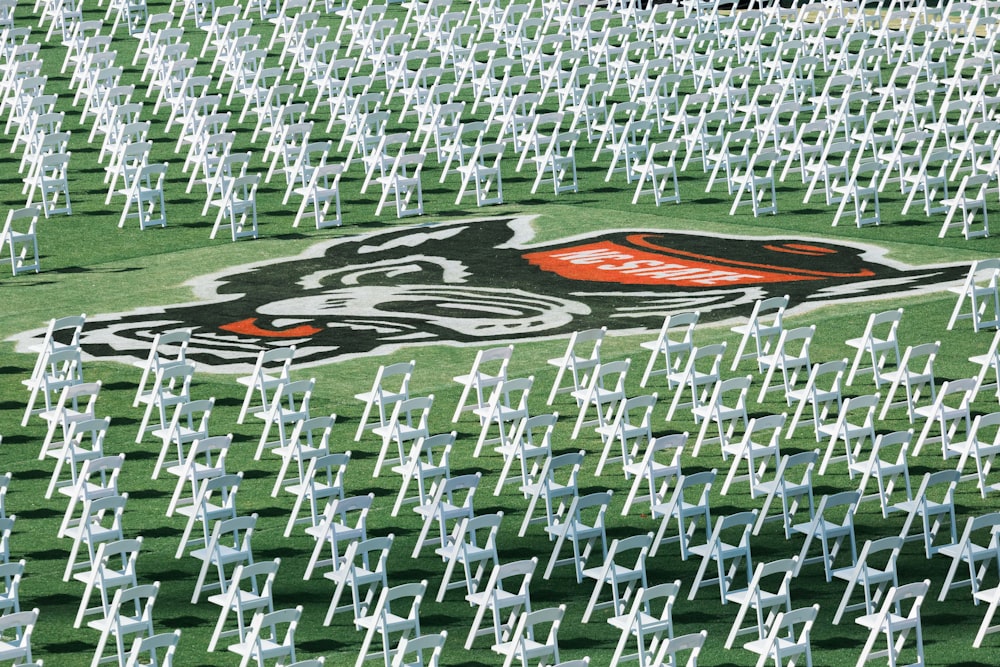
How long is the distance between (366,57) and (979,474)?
19090 mm

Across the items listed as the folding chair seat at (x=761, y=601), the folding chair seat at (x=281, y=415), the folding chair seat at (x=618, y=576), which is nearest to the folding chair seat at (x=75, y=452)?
the folding chair seat at (x=281, y=415)

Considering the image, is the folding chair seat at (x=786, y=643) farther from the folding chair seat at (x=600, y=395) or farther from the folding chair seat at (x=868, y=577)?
the folding chair seat at (x=600, y=395)

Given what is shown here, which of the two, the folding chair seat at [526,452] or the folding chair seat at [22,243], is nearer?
the folding chair seat at [526,452]

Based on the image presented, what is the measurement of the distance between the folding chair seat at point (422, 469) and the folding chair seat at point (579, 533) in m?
Result: 1.20

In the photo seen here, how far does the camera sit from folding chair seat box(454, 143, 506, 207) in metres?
28.3

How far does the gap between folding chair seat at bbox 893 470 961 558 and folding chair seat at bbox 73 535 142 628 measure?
586 centimetres

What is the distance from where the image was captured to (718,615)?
50.3 ft

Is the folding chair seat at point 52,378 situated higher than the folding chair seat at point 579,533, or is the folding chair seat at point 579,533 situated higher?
the folding chair seat at point 579,533

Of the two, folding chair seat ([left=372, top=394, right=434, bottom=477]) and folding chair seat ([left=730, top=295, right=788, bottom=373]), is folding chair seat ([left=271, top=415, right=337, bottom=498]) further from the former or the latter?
folding chair seat ([left=730, top=295, right=788, bottom=373])

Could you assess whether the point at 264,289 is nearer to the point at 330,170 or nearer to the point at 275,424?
the point at 330,170

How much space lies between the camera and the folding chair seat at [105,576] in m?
15.0

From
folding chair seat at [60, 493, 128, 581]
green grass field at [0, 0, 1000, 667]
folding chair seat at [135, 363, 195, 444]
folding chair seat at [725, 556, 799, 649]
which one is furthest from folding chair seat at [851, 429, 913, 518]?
folding chair seat at [135, 363, 195, 444]

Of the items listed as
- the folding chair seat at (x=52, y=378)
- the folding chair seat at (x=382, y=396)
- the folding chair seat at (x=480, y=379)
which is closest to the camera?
the folding chair seat at (x=382, y=396)

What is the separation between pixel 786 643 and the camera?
1373cm
